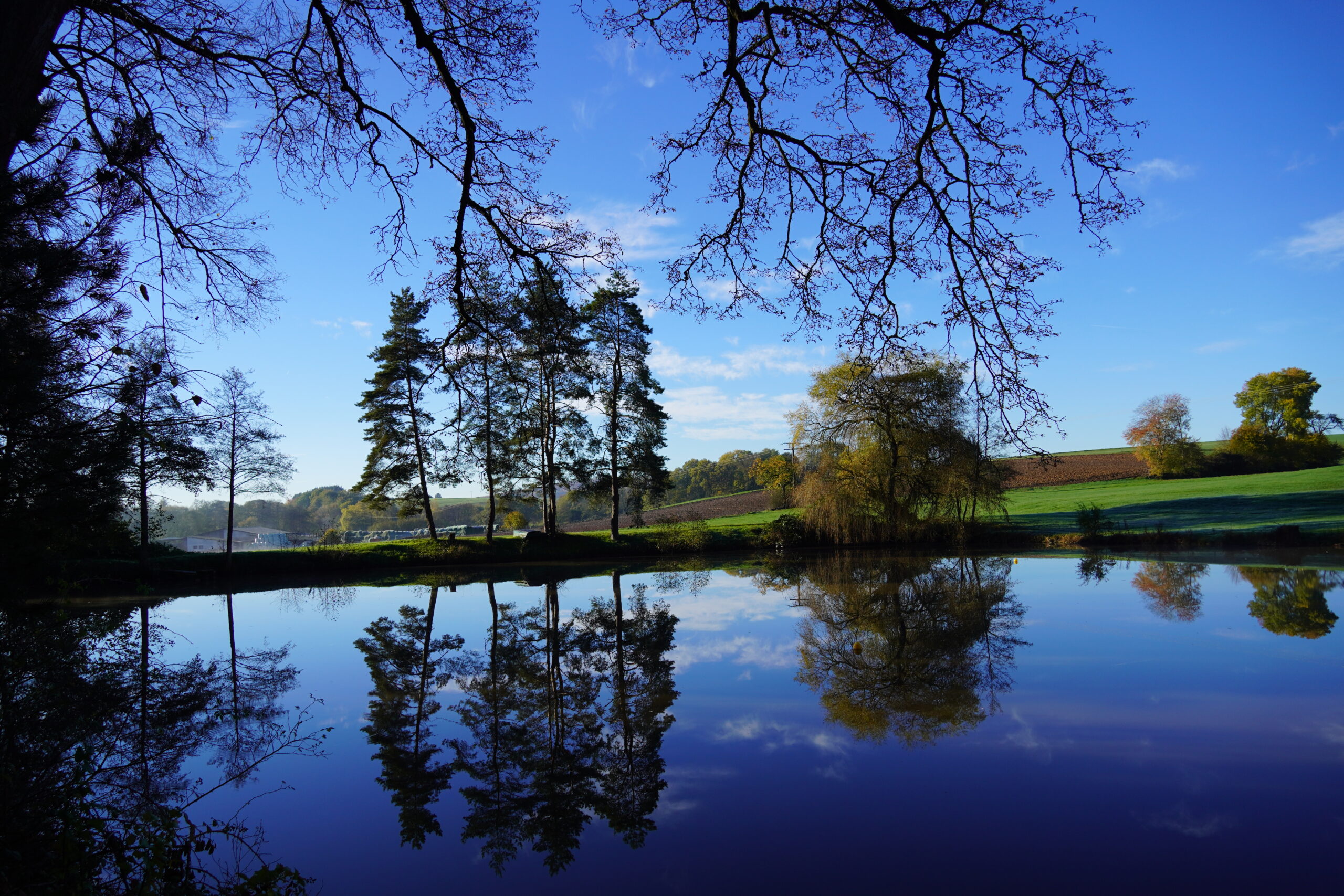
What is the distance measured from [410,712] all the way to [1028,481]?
48941mm

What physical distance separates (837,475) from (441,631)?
1776cm

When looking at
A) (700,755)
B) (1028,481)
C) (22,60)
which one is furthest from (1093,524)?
(22,60)

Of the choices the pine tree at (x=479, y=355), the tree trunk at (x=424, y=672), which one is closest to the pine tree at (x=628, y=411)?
the tree trunk at (x=424, y=672)

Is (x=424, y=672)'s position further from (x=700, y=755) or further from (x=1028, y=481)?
(x=1028, y=481)

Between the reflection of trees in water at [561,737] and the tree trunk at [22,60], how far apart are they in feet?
15.3

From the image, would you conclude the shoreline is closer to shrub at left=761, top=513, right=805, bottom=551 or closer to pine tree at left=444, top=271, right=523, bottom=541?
shrub at left=761, top=513, right=805, bottom=551

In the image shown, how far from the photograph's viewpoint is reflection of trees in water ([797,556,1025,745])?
6.08 m

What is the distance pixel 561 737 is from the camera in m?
5.68

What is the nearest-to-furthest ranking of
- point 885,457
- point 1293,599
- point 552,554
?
point 1293,599
point 885,457
point 552,554

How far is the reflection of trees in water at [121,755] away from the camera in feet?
8.45

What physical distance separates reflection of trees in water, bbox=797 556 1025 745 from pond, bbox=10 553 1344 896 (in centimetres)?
6

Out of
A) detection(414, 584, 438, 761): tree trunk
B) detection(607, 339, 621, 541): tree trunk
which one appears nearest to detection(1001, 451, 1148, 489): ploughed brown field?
detection(607, 339, 621, 541): tree trunk

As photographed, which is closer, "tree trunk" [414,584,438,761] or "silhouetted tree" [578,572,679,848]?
"silhouetted tree" [578,572,679,848]

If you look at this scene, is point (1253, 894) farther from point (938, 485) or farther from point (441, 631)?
point (938, 485)
